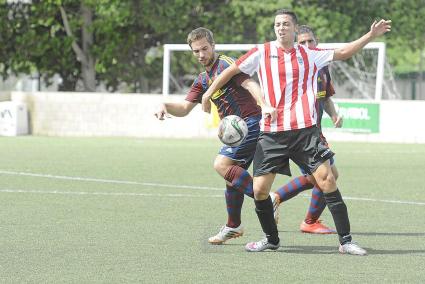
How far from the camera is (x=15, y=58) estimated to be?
36438 mm

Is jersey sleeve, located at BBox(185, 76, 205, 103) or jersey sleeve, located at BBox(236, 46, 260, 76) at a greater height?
jersey sleeve, located at BBox(236, 46, 260, 76)

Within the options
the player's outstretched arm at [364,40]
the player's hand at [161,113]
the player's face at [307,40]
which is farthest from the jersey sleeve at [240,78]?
the player's face at [307,40]

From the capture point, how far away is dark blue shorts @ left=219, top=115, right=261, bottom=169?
9609 mm

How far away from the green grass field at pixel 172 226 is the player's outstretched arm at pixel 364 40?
4.78 ft

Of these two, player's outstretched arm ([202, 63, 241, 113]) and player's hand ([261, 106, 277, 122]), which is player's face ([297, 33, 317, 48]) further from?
player's hand ([261, 106, 277, 122])

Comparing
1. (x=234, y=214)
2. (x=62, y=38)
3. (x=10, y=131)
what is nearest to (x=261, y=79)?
(x=234, y=214)

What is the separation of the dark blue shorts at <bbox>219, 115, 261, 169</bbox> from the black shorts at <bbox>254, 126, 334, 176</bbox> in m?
0.75

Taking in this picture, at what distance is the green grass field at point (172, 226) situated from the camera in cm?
794

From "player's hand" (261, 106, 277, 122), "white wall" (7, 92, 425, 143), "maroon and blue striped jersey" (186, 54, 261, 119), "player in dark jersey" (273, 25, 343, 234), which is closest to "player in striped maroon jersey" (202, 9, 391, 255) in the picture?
"player's hand" (261, 106, 277, 122)

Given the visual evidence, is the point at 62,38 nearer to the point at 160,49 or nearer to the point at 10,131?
the point at 160,49

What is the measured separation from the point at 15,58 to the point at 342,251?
2860cm

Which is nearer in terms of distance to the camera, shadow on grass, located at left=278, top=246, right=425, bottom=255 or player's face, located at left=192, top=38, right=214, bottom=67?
shadow on grass, located at left=278, top=246, right=425, bottom=255

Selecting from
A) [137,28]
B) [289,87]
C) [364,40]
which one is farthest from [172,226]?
[137,28]

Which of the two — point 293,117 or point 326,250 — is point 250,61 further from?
point 326,250
